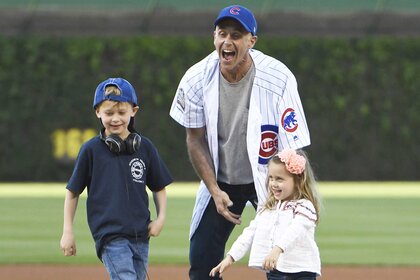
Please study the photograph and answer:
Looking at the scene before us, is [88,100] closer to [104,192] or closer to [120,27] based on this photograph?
[120,27]

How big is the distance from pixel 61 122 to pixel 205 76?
732 inches

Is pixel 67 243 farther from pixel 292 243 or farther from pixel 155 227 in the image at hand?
pixel 292 243

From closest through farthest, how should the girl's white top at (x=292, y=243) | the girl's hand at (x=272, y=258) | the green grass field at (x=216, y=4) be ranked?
the girl's hand at (x=272, y=258) < the girl's white top at (x=292, y=243) < the green grass field at (x=216, y=4)

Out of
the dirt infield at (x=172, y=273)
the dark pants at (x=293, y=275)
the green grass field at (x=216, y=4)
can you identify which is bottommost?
the dirt infield at (x=172, y=273)

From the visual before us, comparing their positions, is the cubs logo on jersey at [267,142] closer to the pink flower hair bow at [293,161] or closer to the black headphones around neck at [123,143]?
the pink flower hair bow at [293,161]

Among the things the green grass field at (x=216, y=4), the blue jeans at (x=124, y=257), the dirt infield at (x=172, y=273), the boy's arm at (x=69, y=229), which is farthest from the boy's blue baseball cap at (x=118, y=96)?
the green grass field at (x=216, y=4)

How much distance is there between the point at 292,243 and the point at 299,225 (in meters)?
0.11

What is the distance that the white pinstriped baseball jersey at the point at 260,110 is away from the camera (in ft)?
24.4

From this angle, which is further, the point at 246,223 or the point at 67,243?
the point at 246,223

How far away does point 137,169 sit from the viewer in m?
7.05

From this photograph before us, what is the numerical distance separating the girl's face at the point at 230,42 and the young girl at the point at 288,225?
27.7 inches

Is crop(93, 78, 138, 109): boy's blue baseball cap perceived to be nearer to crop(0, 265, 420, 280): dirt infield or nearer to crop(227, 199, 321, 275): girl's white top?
crop(227, 199, 321, 275): girl's white top

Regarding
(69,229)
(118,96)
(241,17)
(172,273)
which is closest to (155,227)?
(69,229)

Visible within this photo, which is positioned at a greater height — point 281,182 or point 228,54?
point 228,54
